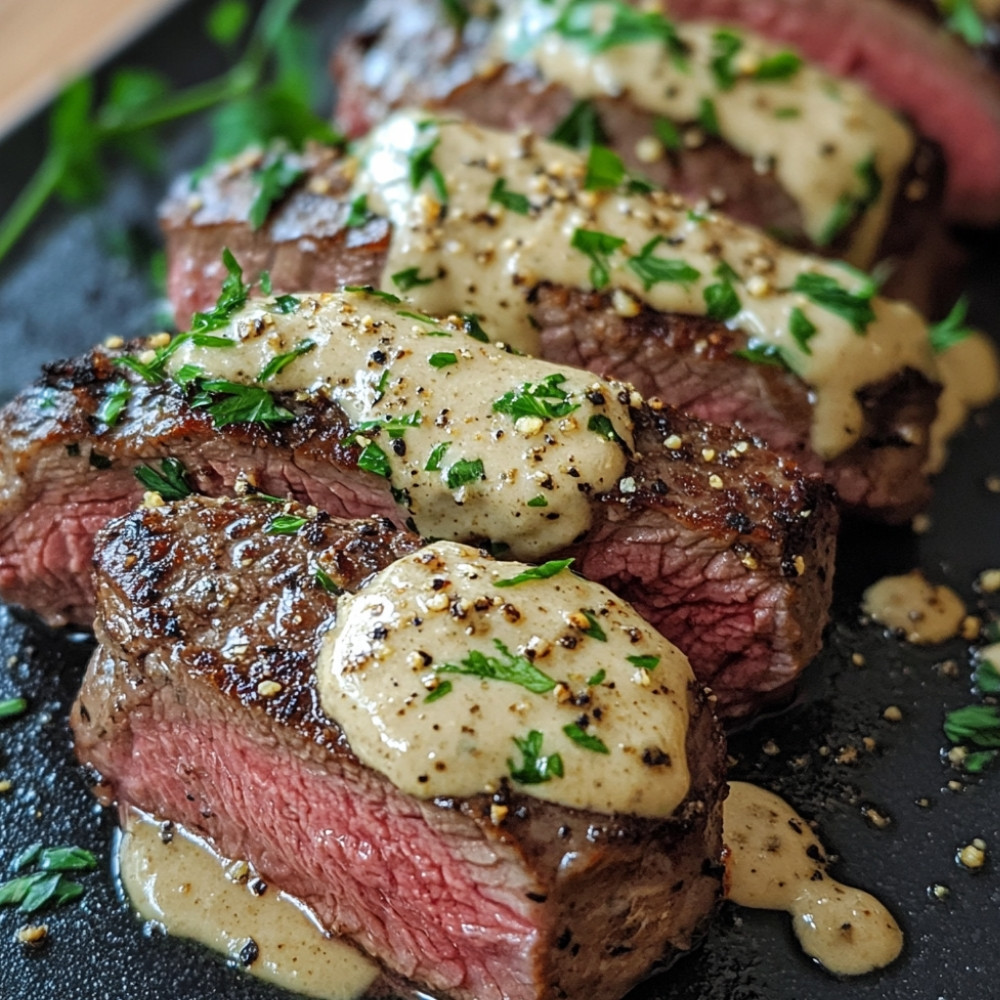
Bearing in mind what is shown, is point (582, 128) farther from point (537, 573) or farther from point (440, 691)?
point (440, 691)

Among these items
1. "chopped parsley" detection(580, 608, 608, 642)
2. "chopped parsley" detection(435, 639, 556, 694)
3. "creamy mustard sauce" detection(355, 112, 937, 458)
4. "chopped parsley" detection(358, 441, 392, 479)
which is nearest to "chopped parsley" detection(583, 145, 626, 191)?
"creamy mustard sauce" detection(355, 112, 937, 458)

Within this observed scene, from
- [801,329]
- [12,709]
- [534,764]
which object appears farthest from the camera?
[801,329]

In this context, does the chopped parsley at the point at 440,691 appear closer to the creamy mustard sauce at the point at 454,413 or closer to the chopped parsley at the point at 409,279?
the creamy mustard sauce at the point at 454,413


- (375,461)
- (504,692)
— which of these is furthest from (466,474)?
(504,692)

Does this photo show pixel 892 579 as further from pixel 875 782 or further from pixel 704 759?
pixel 704 759

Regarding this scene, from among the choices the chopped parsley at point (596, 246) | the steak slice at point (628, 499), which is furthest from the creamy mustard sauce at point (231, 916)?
the chopped parsley at point (596, 246)

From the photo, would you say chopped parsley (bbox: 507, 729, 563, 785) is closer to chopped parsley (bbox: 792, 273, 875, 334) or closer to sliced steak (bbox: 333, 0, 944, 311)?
chopped parsley (bbox: 792, 273, 875, 334)
